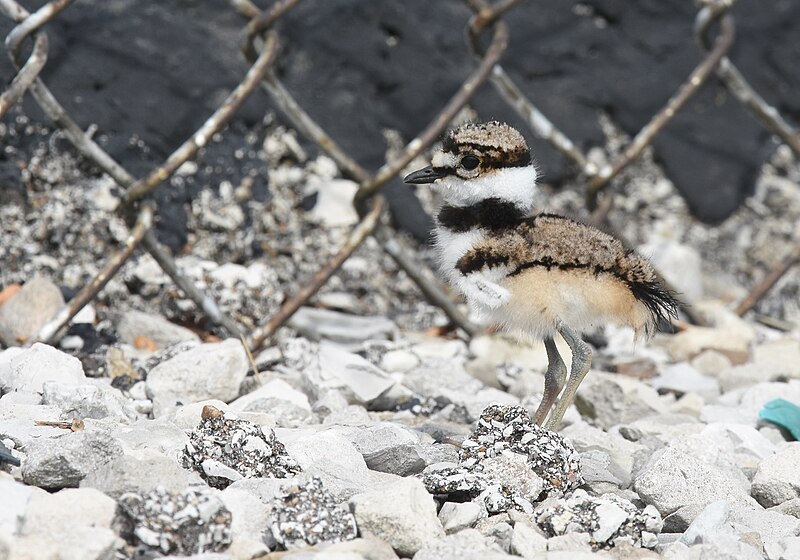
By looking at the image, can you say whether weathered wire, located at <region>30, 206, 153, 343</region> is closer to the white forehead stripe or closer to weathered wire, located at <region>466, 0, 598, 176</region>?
the white forehead stripe

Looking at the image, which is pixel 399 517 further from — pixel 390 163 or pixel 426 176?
pixel 390 163

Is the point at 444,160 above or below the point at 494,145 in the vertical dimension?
below

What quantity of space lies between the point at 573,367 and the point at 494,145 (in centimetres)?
63

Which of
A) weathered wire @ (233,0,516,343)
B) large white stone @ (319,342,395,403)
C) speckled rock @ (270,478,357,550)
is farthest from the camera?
weathered wire @ (233,0,516,343)

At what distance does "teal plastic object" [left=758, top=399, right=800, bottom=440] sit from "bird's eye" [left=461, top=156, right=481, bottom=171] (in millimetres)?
1065

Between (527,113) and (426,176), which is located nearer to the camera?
(426,176)

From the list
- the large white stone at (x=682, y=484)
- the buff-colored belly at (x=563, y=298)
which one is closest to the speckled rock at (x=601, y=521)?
the large white stone at (x=682, y=484)

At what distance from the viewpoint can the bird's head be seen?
2.83 meters

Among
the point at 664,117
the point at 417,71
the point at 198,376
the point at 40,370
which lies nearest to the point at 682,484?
the point at 198,376

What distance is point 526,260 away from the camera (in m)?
2.60

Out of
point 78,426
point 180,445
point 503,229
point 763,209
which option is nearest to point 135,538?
point 180,445

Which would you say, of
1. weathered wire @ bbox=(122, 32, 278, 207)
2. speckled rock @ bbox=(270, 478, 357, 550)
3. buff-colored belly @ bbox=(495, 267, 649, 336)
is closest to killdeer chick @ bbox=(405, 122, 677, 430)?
buff-colored belly @ bbox=(495, 267, 649, 336)

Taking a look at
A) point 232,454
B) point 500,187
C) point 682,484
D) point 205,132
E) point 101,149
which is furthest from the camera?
point 101,149

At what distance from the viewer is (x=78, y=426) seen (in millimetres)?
2322
